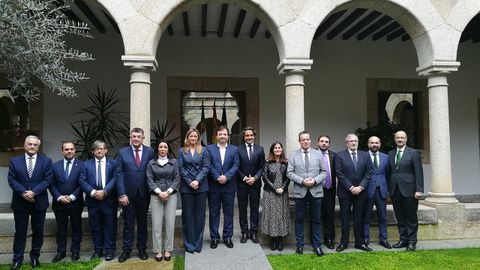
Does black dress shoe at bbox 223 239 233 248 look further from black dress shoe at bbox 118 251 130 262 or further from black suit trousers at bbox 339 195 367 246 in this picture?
black suit trousers at bbox 339 195 367 246

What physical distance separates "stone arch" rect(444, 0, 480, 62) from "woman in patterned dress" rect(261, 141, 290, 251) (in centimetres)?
311

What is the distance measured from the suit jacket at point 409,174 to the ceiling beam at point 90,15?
540 cm

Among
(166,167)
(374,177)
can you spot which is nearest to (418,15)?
(374,177)

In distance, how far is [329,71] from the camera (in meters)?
8.55

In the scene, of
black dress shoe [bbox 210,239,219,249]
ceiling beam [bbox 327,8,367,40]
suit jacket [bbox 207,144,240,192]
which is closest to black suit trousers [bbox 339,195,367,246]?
suit jacket [bbox 207,144,240,192]

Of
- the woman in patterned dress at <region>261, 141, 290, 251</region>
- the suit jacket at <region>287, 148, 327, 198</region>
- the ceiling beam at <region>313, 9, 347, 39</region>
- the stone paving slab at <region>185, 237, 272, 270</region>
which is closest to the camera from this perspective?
the stone paving slab at <region>185, 237, 272, 270</region>

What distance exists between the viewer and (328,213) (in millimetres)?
5016

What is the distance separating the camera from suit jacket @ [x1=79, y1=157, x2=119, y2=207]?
4.42 metres

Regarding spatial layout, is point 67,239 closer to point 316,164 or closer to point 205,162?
point 205,162

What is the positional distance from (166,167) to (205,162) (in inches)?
17.9

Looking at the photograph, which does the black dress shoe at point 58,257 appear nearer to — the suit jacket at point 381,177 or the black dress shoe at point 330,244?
the black dress shoe at point 330,244

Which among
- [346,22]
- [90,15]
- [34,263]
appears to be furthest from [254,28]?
[34,263]

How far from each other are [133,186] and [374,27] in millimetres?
5777

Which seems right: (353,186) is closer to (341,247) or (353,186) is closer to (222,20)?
(341,247)
